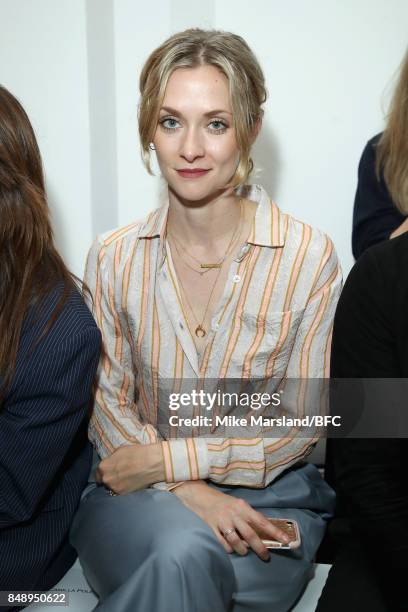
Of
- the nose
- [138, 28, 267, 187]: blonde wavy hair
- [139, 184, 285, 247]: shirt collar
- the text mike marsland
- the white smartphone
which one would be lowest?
the white smartphone

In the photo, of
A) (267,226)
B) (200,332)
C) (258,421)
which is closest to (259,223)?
(267,226)

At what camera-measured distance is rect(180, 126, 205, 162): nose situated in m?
1.42

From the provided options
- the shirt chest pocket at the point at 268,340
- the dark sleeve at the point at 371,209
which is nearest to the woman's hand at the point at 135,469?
the shirt chest pocket at the point at 268,340

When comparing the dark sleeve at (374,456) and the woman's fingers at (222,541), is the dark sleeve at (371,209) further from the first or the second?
the woman's fingers at (222,541)

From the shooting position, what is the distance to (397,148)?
5.85 feet

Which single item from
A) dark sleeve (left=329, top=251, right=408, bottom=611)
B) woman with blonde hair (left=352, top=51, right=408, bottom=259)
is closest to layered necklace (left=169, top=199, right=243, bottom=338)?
dark sleeve (left=329, top=251, right=408, bottom=611)

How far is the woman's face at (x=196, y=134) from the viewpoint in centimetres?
143

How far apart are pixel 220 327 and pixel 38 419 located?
40 centimetres

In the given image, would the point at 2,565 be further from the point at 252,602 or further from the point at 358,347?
the point at 358,347

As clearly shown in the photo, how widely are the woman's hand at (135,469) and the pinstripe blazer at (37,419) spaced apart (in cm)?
14

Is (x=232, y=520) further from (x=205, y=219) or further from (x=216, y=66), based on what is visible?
(x=216, y=66)

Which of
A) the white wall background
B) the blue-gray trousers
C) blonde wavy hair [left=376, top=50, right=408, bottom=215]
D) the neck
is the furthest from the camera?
the white wall background

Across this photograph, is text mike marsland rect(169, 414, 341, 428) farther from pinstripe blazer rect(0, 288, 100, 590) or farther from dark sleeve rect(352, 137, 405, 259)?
dark sleeve rect(352, 137, 405, 259)

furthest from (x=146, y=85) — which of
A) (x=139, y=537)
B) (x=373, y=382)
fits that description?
(x=139, y=537)
